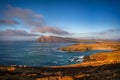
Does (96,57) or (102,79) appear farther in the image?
(96,57)

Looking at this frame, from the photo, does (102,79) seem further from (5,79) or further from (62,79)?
(5,79)

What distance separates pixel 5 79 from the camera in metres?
25.5

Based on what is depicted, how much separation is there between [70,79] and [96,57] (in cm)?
7358

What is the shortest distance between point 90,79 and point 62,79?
344 centimetres

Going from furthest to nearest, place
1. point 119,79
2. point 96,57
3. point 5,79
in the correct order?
point 96,57, point 5,79, point 119,79

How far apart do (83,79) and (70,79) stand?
5.54 ft

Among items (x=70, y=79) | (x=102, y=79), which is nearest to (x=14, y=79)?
(x=70, y=79)

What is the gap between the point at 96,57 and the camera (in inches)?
3784

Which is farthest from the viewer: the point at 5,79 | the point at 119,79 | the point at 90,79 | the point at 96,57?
the point at 96,57

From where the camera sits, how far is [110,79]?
22547 mm

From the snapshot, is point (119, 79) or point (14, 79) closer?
point (119, 79)

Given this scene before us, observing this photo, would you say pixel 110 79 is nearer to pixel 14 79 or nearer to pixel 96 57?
pixel 14 79

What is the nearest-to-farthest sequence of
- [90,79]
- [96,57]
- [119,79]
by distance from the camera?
[119,79] → [90,79] → [96,57]

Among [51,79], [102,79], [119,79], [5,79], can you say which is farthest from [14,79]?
[119,79]
